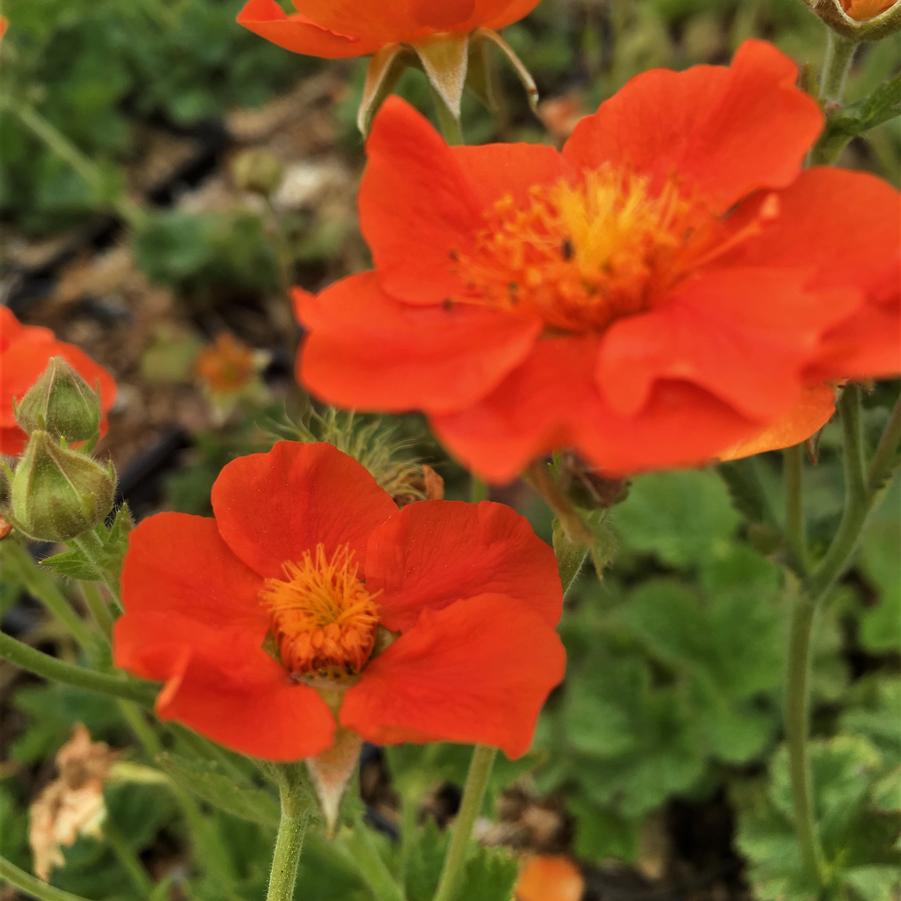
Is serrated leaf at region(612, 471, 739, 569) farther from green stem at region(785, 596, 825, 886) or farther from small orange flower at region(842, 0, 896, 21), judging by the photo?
small orange flower at region(842, 0, 896, 21)

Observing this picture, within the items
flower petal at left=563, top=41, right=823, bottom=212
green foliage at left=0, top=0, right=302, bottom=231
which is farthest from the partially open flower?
green foliage at left=0, top=0, right=302, bottom=231

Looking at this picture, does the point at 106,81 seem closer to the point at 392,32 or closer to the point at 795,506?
the point at 392,32

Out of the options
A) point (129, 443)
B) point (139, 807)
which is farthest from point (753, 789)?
point (129, 443)

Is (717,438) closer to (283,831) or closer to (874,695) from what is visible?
(283,831)

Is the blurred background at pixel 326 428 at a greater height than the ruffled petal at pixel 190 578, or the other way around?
the ruffled petal at pixel 190 578

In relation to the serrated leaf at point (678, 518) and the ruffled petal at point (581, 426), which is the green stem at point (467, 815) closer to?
the ruffled petal at point (581, 426)

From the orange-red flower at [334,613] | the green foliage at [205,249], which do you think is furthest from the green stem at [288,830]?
the green foliage at [205,249]
